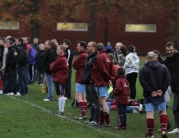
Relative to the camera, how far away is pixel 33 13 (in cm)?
4628

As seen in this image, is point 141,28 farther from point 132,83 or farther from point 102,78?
point 102,78

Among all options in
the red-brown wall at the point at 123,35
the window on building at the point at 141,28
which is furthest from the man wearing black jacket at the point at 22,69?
the window on building at the point at 141,28

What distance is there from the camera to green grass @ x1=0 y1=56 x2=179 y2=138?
1236 centimetres

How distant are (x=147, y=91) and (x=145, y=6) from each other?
37606mm

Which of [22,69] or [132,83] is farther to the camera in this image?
[22,69]

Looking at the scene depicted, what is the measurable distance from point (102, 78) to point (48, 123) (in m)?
1.71

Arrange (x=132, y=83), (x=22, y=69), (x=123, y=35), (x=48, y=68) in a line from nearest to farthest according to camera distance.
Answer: (x=48, y=68) < (x=132, y=83) < (x=22, y=69) < (x=123, y=35)

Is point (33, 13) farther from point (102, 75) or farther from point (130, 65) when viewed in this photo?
point (102, 75)

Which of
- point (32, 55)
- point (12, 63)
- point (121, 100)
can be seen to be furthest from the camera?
point (32, 55)

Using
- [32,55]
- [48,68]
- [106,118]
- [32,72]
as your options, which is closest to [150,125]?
[106,118]

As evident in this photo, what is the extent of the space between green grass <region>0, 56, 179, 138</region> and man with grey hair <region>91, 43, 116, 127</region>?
447 millimetres

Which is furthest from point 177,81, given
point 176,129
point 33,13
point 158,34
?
point 158,34

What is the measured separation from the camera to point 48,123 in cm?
1396

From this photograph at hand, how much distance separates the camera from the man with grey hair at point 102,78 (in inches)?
544
